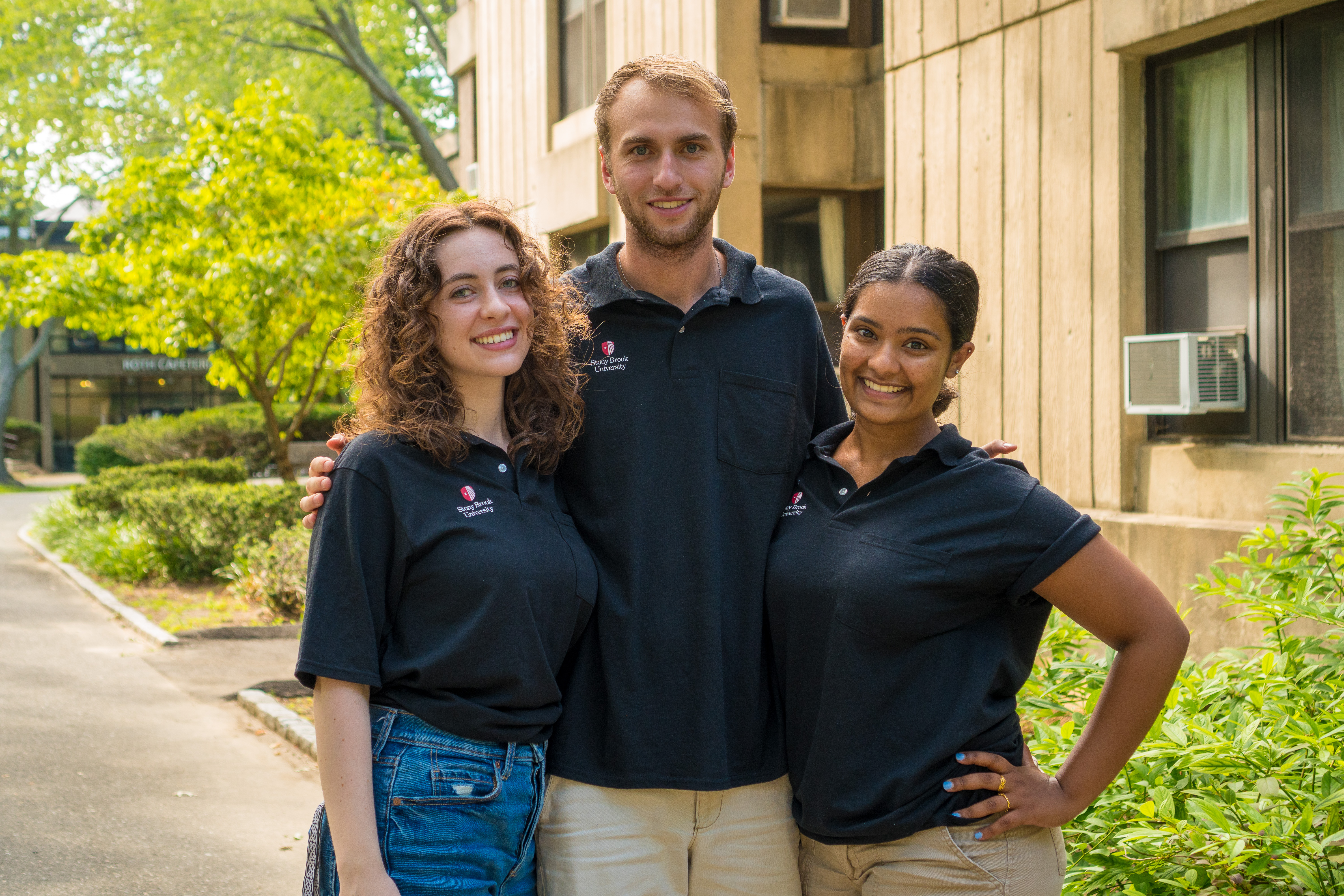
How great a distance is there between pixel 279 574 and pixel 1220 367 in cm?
893

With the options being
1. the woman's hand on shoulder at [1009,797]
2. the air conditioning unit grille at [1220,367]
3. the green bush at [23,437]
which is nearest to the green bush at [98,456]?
the green bush at [23,437]

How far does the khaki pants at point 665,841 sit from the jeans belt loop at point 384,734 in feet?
1.39

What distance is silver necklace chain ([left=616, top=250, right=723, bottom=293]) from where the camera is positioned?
304 cm

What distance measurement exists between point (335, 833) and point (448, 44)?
19230mm

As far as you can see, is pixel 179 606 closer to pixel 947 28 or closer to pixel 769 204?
pixel 769 204

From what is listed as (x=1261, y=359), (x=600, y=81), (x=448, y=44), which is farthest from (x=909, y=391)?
(x=448, y=44)

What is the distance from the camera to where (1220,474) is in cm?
632

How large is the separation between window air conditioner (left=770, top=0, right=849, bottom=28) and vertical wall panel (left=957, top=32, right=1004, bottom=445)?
2.41m

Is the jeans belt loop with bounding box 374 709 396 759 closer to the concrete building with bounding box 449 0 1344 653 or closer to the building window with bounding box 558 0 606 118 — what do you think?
the concrete building with bounding box 449 0 1344 653

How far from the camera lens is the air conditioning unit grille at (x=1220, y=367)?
6.21 meters

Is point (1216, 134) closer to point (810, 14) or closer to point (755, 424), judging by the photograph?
point (810, 14)

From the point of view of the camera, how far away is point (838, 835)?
259cm

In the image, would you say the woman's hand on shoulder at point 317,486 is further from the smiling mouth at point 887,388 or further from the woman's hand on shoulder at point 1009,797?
the woman's hand on shoulder at point 1009,797

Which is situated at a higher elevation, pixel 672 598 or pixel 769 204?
pixel 769 204
